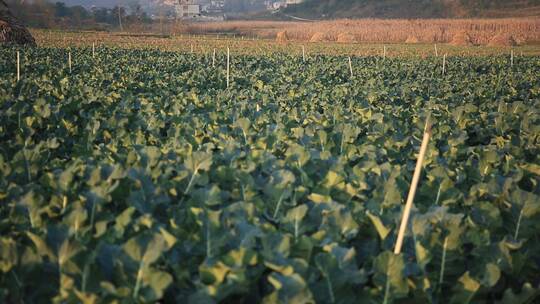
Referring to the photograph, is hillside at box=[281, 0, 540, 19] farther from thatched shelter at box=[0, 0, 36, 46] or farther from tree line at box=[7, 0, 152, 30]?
thatched shelter at box=[0, 0, 36, 46]

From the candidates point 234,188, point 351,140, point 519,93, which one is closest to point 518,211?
point 234,188

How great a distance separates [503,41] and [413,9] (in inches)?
3517

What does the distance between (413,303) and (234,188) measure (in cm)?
150

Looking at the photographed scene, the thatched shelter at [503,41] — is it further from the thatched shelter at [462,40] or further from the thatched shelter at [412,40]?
the thatched shelter at [412,40]

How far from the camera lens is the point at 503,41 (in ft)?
149

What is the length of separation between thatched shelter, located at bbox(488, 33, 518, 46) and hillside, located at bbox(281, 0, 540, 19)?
184 ft

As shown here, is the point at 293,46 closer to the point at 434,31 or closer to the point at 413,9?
the point at 434,31

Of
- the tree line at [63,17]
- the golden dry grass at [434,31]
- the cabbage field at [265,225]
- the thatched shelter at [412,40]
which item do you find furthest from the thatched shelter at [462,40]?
the tree line at [63,17]

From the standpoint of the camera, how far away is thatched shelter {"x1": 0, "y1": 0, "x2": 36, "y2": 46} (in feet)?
80.3

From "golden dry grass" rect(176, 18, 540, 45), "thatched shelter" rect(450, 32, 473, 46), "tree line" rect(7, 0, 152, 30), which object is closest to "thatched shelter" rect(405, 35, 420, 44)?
"golden dry grass" rect(176, 18, 540, 45)

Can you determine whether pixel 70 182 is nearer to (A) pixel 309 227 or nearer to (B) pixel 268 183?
(B) pixel 268 183

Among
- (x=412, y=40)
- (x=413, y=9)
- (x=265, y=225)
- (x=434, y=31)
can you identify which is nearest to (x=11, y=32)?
(x=265, y=225)

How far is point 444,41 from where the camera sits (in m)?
52.2

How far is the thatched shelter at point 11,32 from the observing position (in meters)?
24.5
